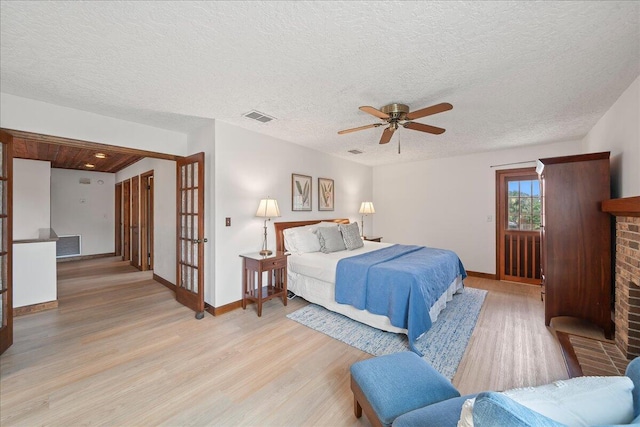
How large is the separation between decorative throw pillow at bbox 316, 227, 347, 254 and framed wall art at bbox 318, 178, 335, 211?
99cm

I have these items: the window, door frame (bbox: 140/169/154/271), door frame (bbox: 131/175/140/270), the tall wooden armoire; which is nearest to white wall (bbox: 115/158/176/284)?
door frame (bbox: 140/169/154/271)

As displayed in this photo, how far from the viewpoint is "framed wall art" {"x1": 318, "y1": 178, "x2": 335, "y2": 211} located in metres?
4.91

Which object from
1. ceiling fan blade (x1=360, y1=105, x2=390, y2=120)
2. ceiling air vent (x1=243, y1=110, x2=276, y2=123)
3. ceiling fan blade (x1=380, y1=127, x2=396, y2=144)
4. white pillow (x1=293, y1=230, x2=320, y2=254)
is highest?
ceiling air vent (x1=243, y1=110, x2=276, y2=123)

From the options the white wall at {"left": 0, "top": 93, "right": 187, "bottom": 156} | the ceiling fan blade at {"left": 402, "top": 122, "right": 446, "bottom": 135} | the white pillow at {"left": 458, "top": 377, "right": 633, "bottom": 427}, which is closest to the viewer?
the white pillow at {"left": 458, "top": 377, "right": 633, "bottom": 427}

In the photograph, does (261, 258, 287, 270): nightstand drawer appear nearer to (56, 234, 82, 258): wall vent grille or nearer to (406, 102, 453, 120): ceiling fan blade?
(406, 102, 453, 120): ceiling fan blade

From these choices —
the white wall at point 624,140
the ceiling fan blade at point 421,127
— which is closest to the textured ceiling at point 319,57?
the white wall at point 624,140

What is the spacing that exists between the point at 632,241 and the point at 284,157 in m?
3.98

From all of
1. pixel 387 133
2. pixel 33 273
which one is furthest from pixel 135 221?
pixel 387 133

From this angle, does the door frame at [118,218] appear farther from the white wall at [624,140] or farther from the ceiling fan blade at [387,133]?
the white wall at [624,140]

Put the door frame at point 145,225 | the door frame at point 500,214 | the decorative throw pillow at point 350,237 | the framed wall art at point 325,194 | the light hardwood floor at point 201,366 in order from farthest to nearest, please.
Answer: the door frame at point 145,225, the framed wall art at point 325,194, the door frame at point 500,214, the decorative throw pillow at point 350,237, the light hardwood floor at point 201,366

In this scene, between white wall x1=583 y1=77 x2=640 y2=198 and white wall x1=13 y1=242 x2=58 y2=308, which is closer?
white wall x1=583 y1=77 x2=640 y2=198

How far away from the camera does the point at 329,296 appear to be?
10.8ft

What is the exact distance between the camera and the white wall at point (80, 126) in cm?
245

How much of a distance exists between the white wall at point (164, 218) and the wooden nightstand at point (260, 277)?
158 cm
